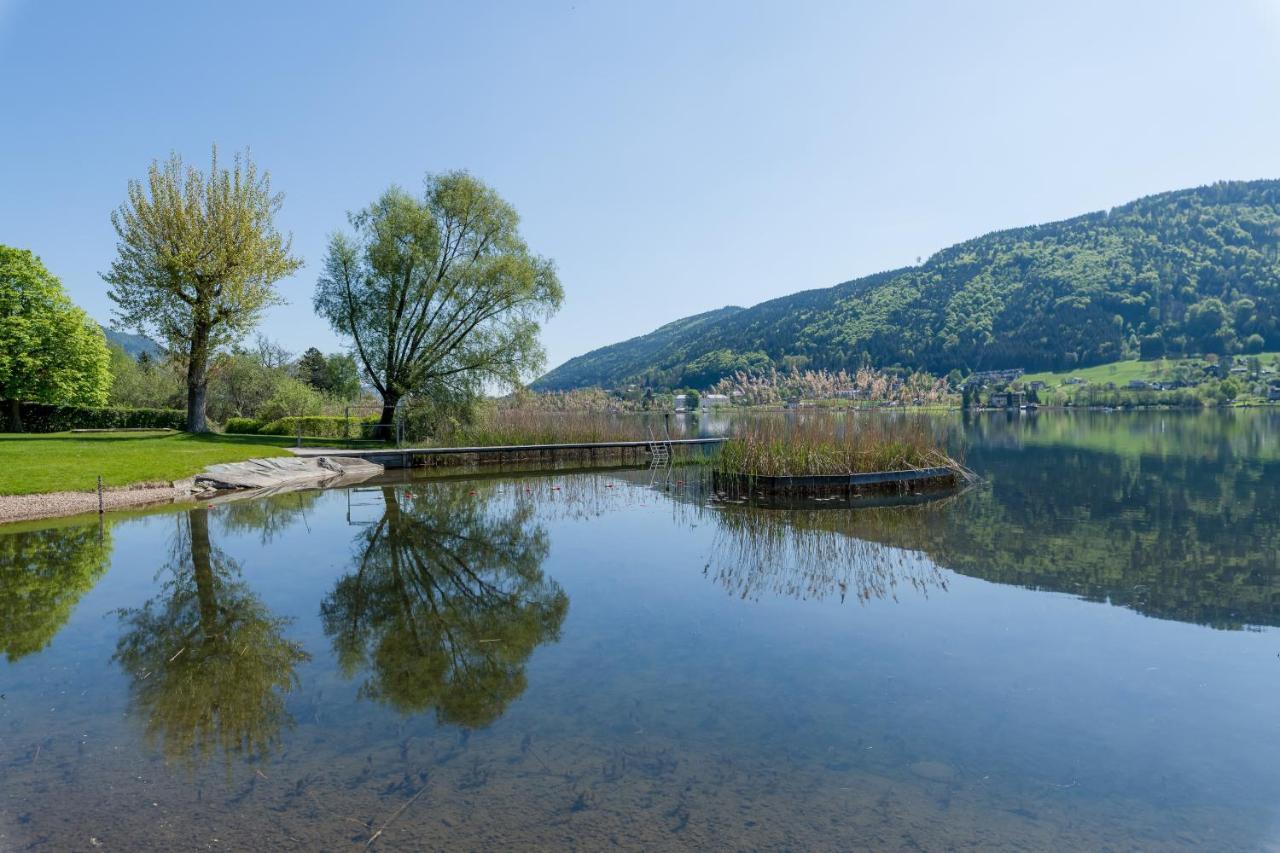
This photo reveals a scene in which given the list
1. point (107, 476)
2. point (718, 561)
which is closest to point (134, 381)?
point (107, 476)

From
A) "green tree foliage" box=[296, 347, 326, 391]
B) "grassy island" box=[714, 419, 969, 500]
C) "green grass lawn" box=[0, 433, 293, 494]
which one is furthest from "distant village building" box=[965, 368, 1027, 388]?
"green grass lawn" box=[0, 433, 293, 494]

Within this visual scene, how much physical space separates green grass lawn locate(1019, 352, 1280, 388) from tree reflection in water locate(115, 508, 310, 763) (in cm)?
10437

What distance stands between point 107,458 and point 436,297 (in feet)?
43.5

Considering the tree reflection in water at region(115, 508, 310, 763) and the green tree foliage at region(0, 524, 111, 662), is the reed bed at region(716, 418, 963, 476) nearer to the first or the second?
the tree reflection in water at region(115, 508, 310, 763)

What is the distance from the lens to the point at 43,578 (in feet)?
28.0

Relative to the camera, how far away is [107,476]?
15.2 meters

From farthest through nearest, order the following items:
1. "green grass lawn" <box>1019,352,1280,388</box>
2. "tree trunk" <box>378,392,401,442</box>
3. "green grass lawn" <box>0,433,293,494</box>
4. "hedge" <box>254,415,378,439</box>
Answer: "green grass lawn" <box>1019,352,1280,388</box>
"hedge" <box>254,415,378,439</box>
"tree trunk" <box>378,392,401,442</box>
"green grass lawn" <box>0,433,293,494</box>

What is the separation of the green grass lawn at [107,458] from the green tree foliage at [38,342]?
860cm

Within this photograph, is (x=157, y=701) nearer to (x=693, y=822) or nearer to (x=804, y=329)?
(x=693, y=822)

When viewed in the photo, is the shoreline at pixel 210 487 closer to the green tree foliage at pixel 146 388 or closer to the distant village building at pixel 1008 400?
the green tree foliage at pixel 146 388

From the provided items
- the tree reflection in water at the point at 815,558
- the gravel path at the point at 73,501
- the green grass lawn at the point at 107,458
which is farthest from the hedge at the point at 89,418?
the tree reflection in water at the point at 815,558

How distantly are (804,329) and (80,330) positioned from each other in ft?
325

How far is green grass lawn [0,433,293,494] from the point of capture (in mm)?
14289

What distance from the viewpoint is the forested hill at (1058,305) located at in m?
102
